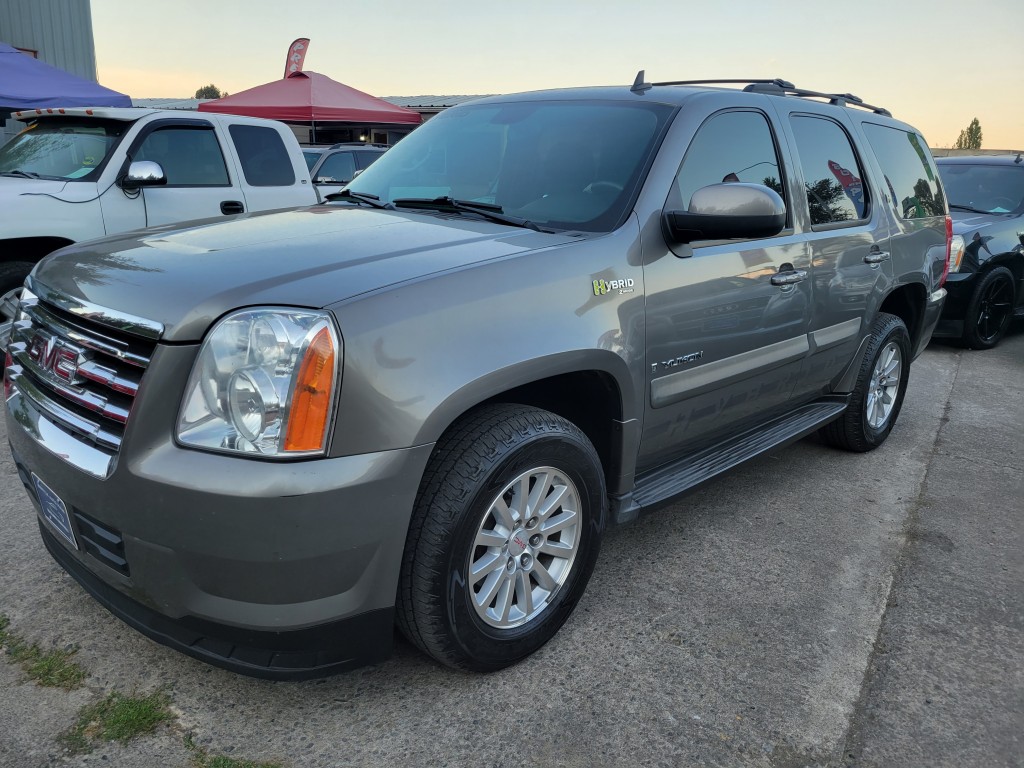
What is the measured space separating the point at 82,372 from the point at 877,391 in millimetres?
4075

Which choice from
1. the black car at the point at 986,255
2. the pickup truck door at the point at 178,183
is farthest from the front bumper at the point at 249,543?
the black car at the point at 986,255

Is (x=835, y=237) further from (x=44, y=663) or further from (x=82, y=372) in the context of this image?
(x=44, y=663)

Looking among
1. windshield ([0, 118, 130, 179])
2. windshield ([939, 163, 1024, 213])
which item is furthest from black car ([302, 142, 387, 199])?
windshield ([939, 163, 1024, 213])

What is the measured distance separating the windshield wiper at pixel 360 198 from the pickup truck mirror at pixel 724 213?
1.14 m

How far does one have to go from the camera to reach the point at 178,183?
6.09m

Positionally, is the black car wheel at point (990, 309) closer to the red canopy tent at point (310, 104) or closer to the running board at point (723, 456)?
the running board at point (723, 456)

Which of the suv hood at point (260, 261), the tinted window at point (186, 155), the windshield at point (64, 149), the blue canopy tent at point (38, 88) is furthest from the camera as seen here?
the blue canopy tent at point (38, 88)

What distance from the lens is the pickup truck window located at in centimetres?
302

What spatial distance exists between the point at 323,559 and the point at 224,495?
0.92 feet

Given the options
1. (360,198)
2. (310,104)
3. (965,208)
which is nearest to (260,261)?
(360,198)

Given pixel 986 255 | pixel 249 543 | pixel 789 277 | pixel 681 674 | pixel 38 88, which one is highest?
pixel 38 88

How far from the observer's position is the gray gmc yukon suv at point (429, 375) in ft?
6.46

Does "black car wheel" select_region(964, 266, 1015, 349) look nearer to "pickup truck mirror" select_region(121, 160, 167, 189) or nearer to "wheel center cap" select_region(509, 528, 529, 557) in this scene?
"wheel center cap" select_region(509, 528, 529, 557)

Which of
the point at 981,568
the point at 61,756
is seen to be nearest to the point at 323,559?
the point at 61,756
